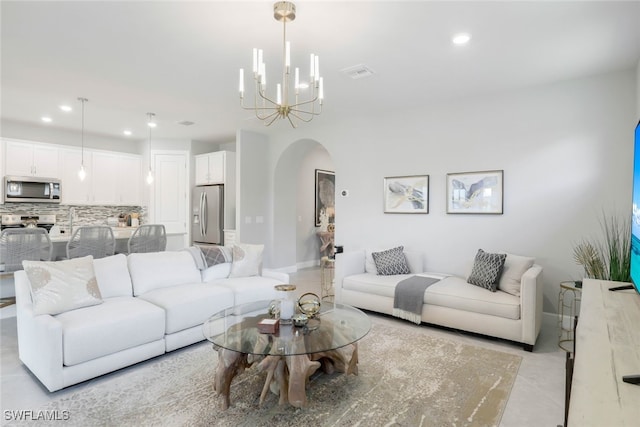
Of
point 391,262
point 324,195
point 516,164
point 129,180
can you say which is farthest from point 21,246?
point 324,195

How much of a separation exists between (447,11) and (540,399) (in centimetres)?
278

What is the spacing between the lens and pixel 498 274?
3602mm

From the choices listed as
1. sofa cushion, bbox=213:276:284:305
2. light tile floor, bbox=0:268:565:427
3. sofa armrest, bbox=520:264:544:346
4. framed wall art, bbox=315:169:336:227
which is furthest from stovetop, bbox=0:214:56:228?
sofa armrest, bbox=520:264:544:346

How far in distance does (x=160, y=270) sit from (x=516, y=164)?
415cm

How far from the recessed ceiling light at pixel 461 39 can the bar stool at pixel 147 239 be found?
4203 mm

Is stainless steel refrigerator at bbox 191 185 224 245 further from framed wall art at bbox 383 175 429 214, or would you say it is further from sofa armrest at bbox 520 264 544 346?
sofa armrest at bbox 520 264 544 346

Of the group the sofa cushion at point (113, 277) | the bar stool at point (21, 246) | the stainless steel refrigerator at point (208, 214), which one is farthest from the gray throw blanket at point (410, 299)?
the stainless steel refrigerator at point (208, 214)

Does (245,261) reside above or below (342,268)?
above

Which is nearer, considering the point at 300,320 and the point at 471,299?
the point at 300,320

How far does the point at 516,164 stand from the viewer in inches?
161

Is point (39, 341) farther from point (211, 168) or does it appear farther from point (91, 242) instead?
point (211, 168)

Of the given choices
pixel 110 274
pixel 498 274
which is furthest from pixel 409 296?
pixel 110 274

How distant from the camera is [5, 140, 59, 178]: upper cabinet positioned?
577 cm

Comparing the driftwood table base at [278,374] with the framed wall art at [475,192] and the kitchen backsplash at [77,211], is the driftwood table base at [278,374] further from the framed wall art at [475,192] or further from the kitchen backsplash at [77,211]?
the kitchen backsplash at [77,211]
